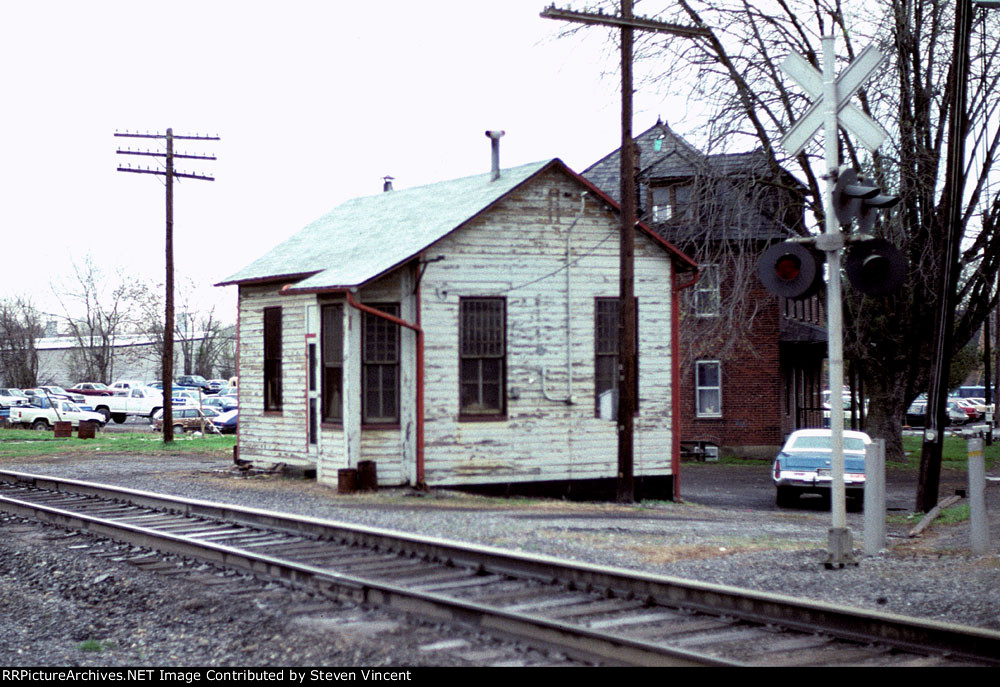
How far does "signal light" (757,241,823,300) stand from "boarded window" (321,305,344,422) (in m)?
9.84

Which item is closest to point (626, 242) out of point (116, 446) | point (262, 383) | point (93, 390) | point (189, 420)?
point (262, 383)

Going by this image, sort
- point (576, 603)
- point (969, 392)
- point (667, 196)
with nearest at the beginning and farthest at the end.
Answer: point (576, 603) < point (667, 196) < point (969, 392)

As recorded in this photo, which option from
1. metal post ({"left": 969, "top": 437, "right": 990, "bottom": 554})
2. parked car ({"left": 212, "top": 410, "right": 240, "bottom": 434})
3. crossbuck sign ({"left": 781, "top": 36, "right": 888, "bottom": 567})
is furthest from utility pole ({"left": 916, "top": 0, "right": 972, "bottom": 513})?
parked car ({"left": 212, "top": 410, "right": 240, "bottom": 434})

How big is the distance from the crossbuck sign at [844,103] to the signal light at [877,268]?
94cm

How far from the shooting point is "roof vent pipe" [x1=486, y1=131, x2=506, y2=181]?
71.8ft

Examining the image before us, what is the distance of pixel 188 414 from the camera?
5250 centimetres

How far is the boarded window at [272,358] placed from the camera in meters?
21.9

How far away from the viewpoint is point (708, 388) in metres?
35.5

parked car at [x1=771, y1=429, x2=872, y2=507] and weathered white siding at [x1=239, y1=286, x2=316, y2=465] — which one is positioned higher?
weathered white siding at [x1=239, y1=286, x2=316, y2=465]

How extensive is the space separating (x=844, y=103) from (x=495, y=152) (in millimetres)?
11367

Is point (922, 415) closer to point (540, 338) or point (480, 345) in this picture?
point (540, 338)

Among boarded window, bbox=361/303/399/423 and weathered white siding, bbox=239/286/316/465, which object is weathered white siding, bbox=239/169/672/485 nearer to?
weathered white siding, bbox=239/286/316/465

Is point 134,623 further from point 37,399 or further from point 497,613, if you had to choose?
point 37,399
